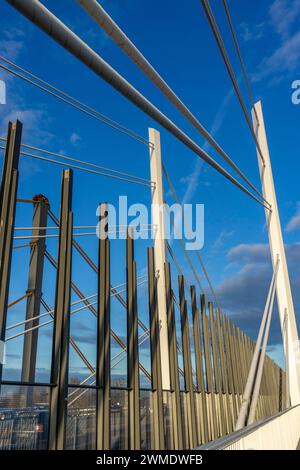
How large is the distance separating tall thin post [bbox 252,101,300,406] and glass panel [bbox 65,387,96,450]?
11.9 meters

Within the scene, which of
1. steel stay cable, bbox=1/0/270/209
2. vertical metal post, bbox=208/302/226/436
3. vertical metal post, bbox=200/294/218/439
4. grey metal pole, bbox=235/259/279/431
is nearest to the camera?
steel stay cable, bbox=1/0/270/209

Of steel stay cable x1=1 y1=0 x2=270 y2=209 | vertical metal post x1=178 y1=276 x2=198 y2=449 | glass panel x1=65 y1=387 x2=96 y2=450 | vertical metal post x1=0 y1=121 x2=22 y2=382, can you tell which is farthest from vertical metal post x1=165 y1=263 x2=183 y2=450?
steel stay cable x1=1 y1=0 x2=270 y2=209

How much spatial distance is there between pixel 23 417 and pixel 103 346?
1788 millimetres

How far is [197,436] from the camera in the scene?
1018cm

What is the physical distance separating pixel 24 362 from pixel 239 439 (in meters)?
7.82

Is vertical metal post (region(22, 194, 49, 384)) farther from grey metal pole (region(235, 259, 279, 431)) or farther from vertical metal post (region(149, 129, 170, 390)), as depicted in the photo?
grey metal pole (region(235, 259, 279, 431))

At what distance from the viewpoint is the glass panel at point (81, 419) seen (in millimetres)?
6125

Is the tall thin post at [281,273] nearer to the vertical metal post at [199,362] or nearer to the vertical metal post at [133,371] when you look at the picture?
the vertical metal post at [199,362]

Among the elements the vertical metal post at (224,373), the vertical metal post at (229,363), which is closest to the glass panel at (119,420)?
the vertical metal post at (224,373)

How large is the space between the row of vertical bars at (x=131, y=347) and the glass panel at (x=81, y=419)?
0.11m

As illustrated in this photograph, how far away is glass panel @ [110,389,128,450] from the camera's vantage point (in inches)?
280

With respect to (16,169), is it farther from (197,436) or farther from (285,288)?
(285,288)

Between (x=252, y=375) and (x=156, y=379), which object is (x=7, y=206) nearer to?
(x=156, y=379)
